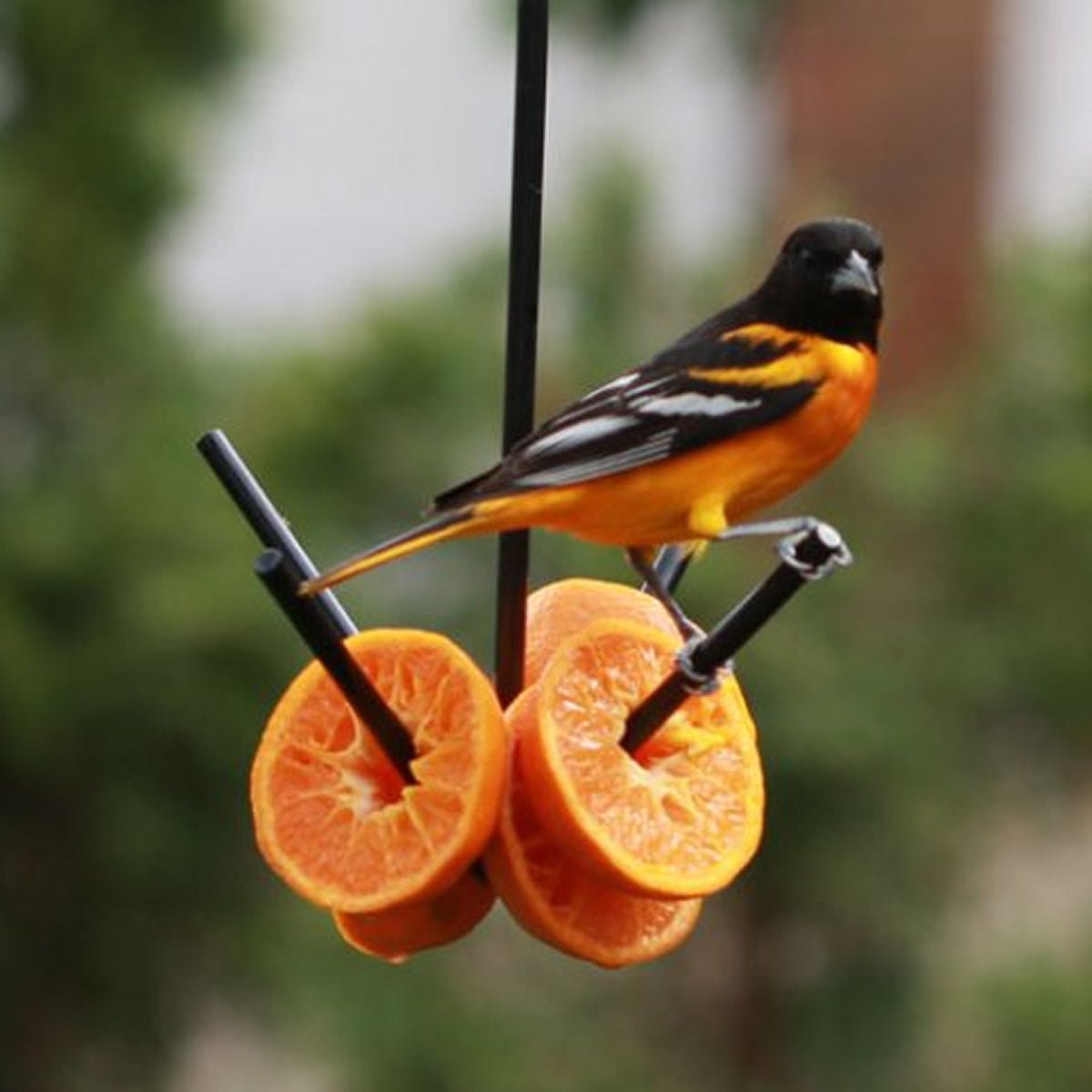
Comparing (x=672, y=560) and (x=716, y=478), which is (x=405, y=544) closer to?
(x=716, y=478)

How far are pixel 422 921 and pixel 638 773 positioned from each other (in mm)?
227

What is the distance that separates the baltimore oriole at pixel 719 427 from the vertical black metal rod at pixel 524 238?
7 centimetres

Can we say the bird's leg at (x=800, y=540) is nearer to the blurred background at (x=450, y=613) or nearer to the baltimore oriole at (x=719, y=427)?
the baltimore oriole at (x=719, y=427)

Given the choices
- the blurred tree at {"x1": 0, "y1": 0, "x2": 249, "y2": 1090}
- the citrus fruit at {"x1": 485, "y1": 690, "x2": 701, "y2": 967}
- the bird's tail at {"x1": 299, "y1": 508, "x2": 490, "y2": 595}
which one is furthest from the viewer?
the blurred tree at {"x1": 0, "y1": 0, "x2": 249, "y2": 1090}

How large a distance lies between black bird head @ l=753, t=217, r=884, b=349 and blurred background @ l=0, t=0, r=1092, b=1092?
8.53 ft

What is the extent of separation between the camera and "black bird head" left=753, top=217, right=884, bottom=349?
5.75 feet

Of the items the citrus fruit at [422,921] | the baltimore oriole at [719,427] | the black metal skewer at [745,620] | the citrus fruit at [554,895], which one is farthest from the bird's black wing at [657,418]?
the citrus fruit at [422,921]

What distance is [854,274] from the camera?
1755mm

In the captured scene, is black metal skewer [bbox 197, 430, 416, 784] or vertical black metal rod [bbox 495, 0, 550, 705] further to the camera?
vertical black metal rod [bbox 495, 0, 550, 705]

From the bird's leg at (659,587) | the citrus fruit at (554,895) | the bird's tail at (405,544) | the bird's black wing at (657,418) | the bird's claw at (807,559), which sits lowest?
the citrus fruit at (554,895)

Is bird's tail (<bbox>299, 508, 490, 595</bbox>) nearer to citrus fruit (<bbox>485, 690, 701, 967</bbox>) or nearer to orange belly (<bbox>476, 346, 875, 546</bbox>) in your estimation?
orange belly (<bbox>476, 346, 875, 546</bbox>)

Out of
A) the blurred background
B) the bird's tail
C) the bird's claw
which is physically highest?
the bird's tail

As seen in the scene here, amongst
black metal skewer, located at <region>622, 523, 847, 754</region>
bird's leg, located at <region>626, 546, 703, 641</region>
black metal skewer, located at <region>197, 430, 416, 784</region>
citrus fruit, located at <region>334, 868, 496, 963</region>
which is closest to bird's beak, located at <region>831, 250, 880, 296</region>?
black metal skewer, located at <region>622, 523, 847, 754</region>

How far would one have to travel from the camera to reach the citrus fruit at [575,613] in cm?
196
